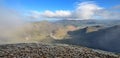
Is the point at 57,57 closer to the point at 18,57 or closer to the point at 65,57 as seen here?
the point at 65,57

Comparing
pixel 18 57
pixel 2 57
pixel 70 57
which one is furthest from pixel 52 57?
pixel 2 57

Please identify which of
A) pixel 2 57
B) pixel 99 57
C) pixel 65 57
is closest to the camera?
pixel 2 57

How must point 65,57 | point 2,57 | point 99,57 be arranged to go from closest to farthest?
point 2,57 → point 65,57 → point 99,57

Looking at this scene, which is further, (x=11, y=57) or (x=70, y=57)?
(x=70, y=57)

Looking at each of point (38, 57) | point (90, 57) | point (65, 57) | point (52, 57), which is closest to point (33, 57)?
point (38, 57)

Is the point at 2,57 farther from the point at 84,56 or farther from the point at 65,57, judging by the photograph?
the point at 84,56

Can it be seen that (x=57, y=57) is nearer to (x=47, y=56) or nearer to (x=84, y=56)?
(x=47, y=56)

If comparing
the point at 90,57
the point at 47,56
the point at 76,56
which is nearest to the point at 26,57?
the point at 47,56

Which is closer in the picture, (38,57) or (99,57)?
(38,57)
